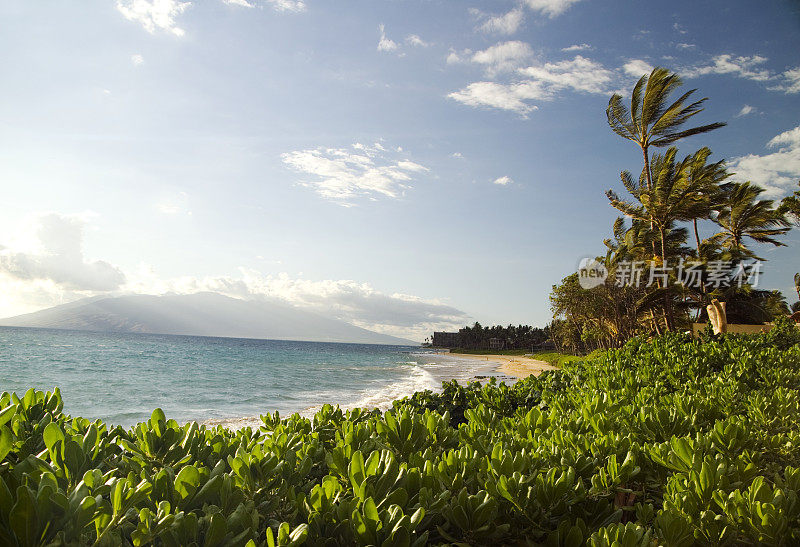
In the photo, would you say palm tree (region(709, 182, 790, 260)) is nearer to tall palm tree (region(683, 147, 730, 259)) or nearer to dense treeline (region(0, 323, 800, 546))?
tall palm tree (region(683, 147, 730, 259))

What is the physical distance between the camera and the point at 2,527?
789 millimetres

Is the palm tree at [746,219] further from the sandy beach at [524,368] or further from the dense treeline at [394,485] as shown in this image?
the dense treeline at [394,485]

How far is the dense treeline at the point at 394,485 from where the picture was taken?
38.8 inches

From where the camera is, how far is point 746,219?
27.4 meters

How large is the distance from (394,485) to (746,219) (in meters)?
33.9

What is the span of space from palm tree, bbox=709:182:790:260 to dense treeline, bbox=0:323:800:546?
28909 millimetres

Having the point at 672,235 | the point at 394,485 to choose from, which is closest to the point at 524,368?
the point at 672,235

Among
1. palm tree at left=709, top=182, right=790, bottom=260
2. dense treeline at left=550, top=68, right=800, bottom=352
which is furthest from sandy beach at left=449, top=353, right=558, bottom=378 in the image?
palm tree at left=709, top=182, right=790, bottom=260

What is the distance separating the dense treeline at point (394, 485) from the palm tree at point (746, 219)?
28909 millimetres

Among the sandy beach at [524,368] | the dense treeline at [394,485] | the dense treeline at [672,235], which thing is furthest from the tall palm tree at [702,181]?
the dense treeline at [394,485]

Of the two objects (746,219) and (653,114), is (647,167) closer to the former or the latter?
(653,114)

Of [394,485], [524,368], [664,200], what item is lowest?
[524,368]

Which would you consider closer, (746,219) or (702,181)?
(702,181)

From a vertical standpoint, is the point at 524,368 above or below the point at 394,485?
below
